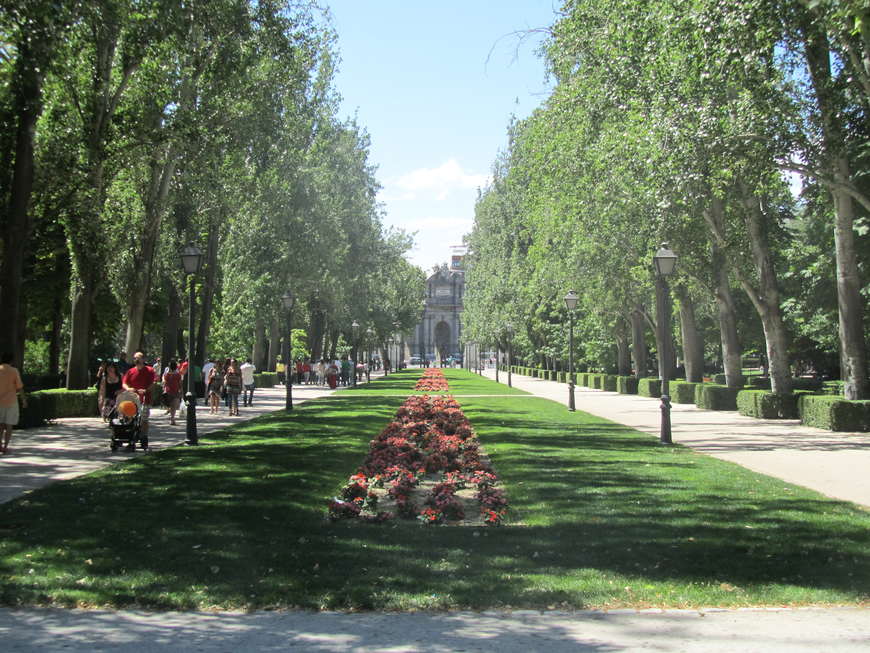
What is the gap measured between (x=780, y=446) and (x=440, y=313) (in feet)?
404

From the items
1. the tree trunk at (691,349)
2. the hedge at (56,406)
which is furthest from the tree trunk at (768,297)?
the hedge at (56,406)

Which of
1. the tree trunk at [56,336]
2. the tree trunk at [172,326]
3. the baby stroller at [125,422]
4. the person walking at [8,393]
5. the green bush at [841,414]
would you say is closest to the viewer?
the person walking at [8,393]

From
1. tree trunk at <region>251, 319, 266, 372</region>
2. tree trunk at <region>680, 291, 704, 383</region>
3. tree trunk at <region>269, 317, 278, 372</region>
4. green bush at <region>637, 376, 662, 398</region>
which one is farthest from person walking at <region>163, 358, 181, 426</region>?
tree trunk at <region>269, 317, 278, 372</region>

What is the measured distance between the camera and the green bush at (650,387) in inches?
1416

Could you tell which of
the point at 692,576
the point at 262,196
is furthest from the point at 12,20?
the point at 262,196

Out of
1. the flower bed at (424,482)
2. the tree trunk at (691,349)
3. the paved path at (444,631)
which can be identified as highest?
the tree trunk at (691,349)

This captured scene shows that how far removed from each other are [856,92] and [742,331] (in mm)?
31054

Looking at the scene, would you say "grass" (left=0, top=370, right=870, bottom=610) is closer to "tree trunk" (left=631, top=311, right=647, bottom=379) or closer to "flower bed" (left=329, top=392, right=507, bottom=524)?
"flower bed" (left=329, top=392, right=507, bottom=524)

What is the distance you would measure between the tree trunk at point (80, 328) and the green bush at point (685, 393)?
2053 cm

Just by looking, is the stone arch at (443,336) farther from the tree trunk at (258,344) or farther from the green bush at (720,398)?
the green bush at (720,398)

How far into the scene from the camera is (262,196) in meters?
34.1

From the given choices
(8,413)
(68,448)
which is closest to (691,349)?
(68,448)

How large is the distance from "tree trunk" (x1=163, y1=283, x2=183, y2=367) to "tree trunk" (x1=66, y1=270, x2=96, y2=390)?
5.89m

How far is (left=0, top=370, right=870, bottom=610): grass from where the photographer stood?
6027 millimetres
